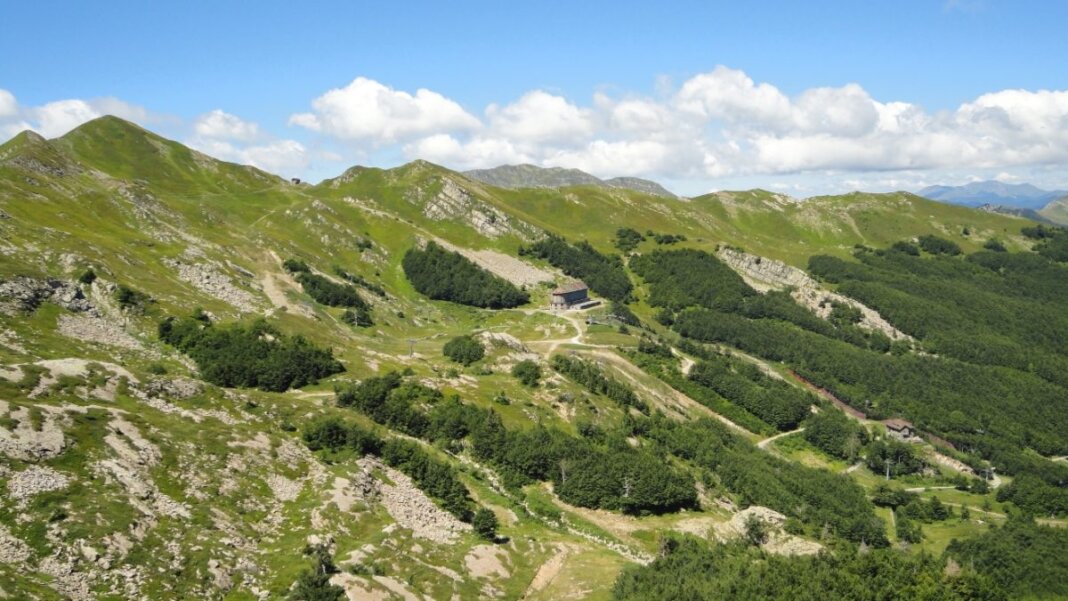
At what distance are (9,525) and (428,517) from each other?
101 ft

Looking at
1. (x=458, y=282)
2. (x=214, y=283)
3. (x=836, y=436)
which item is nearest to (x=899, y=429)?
(x=836, y=436)

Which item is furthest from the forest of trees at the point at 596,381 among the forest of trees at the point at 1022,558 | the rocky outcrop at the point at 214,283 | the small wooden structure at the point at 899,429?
the small wooden structure at the point at 899,429

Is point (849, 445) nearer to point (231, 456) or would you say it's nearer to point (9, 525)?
point (231, 456)

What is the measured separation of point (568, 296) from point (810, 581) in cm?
13586

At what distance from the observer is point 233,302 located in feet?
382

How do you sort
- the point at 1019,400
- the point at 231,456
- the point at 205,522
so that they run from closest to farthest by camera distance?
the point at 205,522 < the point at 231,456 < the point at 1019,400

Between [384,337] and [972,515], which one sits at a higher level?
[384,337]

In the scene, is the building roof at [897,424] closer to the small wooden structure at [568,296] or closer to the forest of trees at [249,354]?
the small wooden structure at [568,296]

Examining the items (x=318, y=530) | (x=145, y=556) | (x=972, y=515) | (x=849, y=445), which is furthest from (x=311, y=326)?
(x=972, y=515)

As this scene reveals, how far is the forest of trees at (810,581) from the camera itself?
1866 inches

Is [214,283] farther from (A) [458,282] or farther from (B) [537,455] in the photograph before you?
(A) [458,282]

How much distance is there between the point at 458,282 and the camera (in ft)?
615

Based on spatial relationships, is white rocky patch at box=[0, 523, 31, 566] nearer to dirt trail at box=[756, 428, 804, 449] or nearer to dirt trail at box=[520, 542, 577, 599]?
dirt trail at box=[520, 542, 577, 599]

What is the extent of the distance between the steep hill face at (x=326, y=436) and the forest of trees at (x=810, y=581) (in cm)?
488
